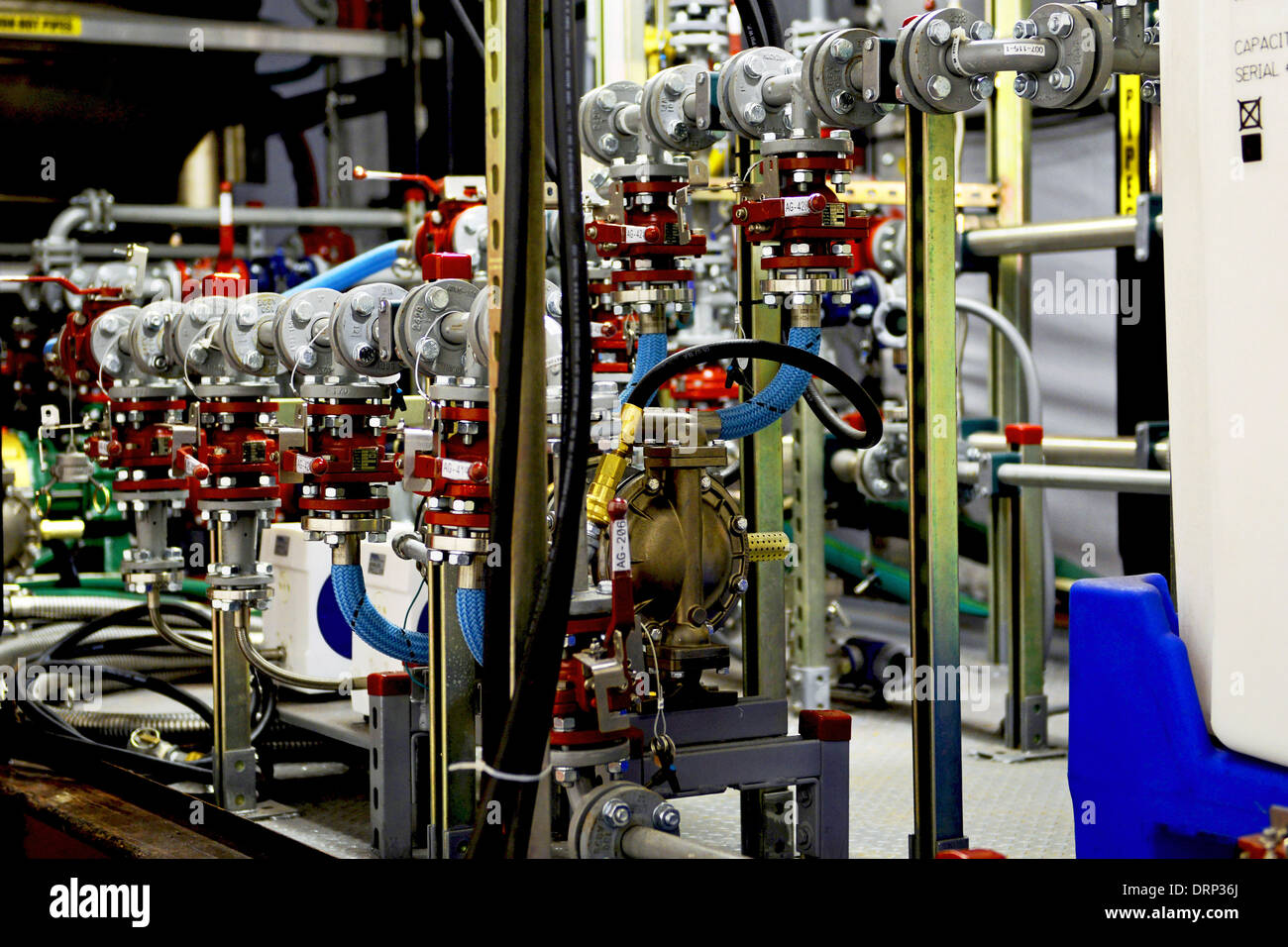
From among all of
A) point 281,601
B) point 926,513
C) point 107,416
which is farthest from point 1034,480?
point 107,416

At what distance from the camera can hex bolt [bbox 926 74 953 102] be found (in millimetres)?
1820

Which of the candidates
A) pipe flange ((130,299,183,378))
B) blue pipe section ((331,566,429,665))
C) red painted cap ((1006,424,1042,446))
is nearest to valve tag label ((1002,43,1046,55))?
blue pipe section ((331,566,429,665))

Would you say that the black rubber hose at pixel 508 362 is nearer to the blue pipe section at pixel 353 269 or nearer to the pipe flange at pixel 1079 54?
the pipe flange at pixel 1079 54

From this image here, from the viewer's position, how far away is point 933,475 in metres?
1.99

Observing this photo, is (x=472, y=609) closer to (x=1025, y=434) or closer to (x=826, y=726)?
(x=826, y=726)

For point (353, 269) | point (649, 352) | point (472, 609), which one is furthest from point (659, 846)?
point (353, 269)

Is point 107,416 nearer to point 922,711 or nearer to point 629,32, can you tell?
point 629,32

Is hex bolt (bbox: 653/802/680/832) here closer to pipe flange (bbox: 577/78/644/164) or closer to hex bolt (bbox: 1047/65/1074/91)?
hex bolt (bbox: 1047/65/1074/91)

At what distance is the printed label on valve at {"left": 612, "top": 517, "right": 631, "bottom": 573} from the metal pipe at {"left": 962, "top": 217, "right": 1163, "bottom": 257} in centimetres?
168

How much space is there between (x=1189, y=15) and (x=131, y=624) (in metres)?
3.37

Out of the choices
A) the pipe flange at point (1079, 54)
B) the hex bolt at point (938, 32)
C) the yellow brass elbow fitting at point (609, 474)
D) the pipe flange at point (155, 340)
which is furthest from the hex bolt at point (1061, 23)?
the pipe flange at point (155, 340)

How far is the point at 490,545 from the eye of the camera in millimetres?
1385

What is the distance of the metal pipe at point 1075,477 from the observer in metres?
2.89

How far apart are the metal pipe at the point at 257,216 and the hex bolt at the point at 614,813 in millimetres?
4134
